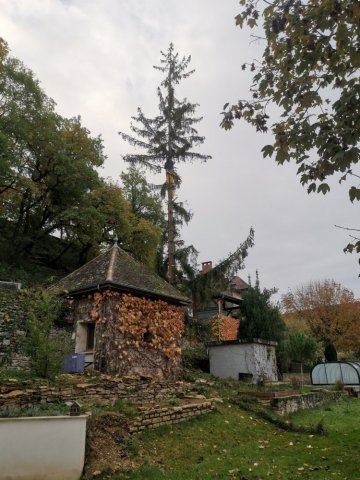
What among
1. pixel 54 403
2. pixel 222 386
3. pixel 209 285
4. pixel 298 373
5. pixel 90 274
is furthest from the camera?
Result: pixel 298 373

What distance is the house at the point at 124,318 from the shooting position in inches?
505

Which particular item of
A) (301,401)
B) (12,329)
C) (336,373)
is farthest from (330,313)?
(12,329)

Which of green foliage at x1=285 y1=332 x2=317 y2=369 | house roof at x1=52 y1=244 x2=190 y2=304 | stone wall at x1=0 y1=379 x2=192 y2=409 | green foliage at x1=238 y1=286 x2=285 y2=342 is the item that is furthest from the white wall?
green foliage at x1=285 y1=332 x2=317 y2=369

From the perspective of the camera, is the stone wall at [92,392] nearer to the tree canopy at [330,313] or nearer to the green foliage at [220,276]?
the green foliage at [220,276]

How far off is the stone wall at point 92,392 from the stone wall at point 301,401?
2590 mm

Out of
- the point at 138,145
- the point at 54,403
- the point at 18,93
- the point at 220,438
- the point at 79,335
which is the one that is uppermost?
the point at 18,93

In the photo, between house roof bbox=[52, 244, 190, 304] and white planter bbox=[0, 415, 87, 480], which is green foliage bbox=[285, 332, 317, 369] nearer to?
house roof bbox=[52, 244, 190, 304]

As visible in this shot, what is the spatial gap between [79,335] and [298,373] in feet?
49.8

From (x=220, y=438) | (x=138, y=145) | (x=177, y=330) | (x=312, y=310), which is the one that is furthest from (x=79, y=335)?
(x=312, y=310)

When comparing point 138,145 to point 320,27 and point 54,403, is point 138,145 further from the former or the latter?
point 320,27

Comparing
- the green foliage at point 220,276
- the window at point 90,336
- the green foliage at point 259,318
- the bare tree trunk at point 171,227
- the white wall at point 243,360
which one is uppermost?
the bare tree trunk at point 171,227

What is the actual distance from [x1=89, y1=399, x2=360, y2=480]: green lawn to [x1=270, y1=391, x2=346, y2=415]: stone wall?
39.5 inches

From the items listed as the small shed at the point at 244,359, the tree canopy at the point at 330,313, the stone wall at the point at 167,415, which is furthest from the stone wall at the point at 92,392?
the tree canopy at the point at 330,313

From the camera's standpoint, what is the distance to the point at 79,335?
1369cm
